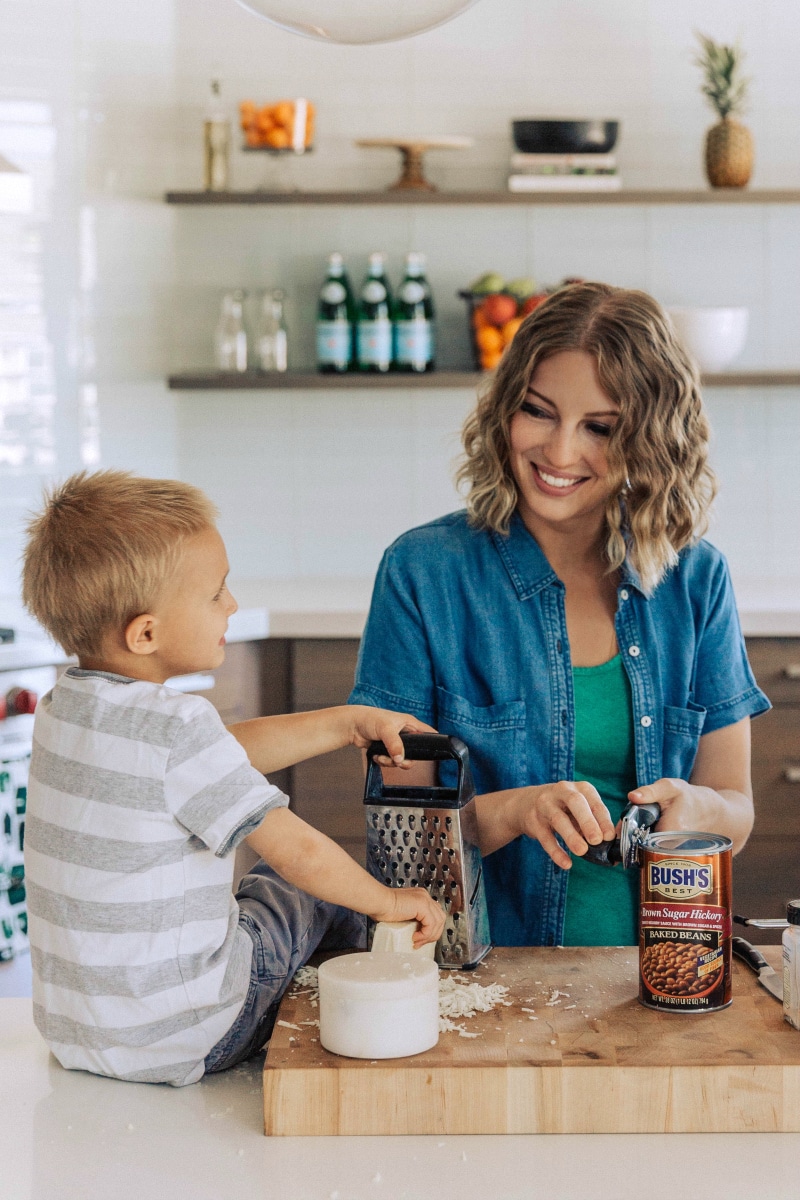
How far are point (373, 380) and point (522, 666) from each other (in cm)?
191

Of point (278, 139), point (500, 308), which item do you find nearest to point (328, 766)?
point (500, 308)

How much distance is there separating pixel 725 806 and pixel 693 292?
2.39 meters

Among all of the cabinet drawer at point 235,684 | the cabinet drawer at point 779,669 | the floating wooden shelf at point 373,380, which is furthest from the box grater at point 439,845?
the floating wooden shelf at point 373,380

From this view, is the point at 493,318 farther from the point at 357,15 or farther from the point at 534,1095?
the point at 534,1095

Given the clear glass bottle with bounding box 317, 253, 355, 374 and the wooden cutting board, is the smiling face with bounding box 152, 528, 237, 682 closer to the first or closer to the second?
the wooden cutting board

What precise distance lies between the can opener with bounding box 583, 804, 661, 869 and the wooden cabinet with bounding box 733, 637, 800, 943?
176cm

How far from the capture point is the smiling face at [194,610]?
43.6 inches

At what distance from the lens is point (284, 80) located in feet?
11.5

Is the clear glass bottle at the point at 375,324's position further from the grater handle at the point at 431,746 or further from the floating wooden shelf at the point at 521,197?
the grater handle at the point at 431,746

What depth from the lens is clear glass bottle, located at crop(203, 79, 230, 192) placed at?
3.41 metres

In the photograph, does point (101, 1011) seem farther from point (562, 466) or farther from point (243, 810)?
point (562, 466)

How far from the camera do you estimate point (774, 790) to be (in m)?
2.86

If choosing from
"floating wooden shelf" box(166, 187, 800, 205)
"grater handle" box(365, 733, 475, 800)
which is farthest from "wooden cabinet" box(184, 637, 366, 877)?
"grater handle" box(365, 733, 475, 800)

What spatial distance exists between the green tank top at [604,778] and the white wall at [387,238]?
194 centimetres
